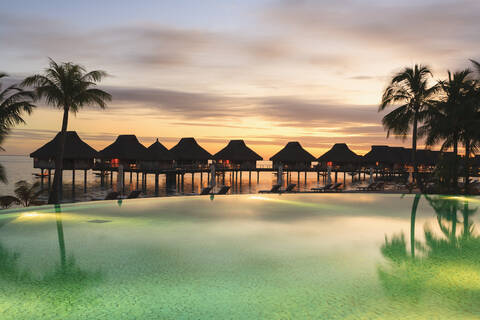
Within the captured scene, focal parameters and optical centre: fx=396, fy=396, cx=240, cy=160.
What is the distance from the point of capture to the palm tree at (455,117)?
53.8 feet

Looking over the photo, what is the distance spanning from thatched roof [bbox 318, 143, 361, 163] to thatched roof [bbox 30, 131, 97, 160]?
92.1 feet

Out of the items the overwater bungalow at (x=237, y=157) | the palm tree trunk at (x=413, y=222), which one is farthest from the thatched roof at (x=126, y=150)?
the palm tree trunk at (x=413, y=222)

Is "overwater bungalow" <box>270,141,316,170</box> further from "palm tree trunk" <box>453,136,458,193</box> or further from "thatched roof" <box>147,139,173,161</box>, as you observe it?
"palm tree trunk" <box>453,136,458,193</box>

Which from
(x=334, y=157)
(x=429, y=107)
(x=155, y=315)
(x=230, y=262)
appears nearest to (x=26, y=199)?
(x=230, y=262)

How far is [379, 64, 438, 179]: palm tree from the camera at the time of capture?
20.4 metres

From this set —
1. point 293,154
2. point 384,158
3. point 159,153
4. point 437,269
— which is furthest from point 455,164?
point 384,158

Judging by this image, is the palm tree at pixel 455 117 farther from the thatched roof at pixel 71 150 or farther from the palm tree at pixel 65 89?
the thatched roof at pixel 71 150

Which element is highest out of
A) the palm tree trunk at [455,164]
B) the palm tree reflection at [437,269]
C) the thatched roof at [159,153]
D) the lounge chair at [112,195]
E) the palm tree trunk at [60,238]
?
the thatched roof at [159,153]

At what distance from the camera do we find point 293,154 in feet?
163

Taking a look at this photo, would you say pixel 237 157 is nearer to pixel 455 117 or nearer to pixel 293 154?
pixel 293 154

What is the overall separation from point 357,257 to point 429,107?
14865mm

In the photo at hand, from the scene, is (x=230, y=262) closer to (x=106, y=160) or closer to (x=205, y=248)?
(x=205, y=248)

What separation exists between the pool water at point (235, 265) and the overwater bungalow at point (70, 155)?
26705mm

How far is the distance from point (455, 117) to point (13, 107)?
17216 mm
